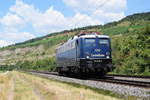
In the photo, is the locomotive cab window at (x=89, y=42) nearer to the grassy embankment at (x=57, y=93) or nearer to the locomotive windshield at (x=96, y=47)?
the locomotive windshield at (x=96, y=47)

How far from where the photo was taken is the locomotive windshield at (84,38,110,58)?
90.2 ft

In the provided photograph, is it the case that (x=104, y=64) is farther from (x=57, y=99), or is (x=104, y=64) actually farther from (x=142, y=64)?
(x=57, y=99)

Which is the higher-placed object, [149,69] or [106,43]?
[106,43]

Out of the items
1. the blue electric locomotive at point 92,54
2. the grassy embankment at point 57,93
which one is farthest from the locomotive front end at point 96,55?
the grassy embankment at point 57,93

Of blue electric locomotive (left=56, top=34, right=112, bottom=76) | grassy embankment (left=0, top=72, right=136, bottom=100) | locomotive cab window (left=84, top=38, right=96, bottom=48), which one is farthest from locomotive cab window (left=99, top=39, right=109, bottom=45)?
grassy embankment (left=0, top=72, right=136, bottom=100)

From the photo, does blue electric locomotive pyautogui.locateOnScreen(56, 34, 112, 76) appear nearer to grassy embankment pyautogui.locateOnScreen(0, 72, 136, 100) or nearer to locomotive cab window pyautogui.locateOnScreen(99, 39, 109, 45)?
locomotive cab window pyautogui.locateOnScreen(99, 39, 109, 45)

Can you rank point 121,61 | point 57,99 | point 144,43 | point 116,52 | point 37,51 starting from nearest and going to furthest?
point 57,99 < point 144,43 < point 121,61 < point 116,52 < point 37,51

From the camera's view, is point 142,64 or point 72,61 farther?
point 142,64

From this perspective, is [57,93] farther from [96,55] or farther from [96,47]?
[96,47]

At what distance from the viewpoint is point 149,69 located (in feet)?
110

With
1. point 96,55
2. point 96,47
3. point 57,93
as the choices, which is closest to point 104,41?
point 96,47

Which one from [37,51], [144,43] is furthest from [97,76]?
[37,51]

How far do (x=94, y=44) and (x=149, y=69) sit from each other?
27.8 feet

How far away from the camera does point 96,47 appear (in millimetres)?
27844
